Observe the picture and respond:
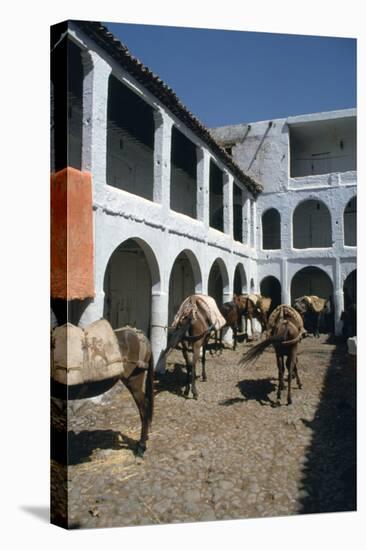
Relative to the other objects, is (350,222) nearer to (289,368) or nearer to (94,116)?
(289,368)

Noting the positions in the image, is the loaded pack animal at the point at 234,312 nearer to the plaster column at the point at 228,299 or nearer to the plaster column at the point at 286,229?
the plaster column at the point at 228,299

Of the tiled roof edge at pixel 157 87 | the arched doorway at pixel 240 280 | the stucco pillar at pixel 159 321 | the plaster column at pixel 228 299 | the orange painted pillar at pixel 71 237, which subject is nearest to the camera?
the orange painted pillar at pixel 71 237

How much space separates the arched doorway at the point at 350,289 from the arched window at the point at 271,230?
153 cm

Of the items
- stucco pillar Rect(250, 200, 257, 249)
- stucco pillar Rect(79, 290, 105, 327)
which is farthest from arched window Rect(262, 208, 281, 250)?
stucco pillar Rect(79, 290, 105, 327)

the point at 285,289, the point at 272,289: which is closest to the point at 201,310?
the point at 272,289

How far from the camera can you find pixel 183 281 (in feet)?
27.5

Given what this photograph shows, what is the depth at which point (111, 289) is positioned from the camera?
7.32 meters

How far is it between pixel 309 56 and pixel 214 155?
2.63 meters

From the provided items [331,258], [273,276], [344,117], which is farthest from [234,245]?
[344,117]

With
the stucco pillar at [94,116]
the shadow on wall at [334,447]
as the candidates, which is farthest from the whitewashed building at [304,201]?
the stucco pillar at [94,116]

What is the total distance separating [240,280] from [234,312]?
2.58ft

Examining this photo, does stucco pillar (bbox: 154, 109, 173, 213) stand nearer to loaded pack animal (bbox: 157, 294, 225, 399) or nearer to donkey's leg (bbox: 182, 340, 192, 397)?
loaded pack animal (bbox: 157, 294, 225, 399)

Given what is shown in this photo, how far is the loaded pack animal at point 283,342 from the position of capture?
25.7 ft

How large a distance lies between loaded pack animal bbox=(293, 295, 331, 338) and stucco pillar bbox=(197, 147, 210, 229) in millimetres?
2238
